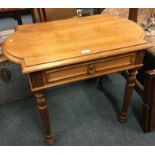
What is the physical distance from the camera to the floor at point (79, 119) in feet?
4.36

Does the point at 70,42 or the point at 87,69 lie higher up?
the point at 70,42

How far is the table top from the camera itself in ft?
3.05

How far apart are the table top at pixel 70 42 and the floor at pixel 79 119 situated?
60 centimetres

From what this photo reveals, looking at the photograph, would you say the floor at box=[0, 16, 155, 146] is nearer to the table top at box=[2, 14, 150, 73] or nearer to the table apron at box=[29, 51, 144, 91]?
the table apron at box=[29, 51, 144, 91]

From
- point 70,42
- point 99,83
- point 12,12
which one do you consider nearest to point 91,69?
point 70,42

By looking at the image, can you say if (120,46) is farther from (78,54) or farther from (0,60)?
(0,60)

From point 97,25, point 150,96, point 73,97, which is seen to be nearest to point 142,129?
point 150,96

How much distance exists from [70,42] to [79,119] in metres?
0.63

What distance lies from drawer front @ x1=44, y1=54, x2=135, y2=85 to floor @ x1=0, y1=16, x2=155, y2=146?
0.49 meters

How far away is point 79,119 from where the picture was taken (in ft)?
4.81

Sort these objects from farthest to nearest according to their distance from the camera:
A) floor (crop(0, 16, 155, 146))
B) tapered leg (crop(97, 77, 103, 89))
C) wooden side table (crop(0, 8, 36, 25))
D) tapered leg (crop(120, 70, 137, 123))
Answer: wooden side table (crop(0, 8, 36, 25)) < tapered leg (crop(97, 77, 103, 89)) < floor (crop(0, 16, 155, 146)) < tapered leg (crop(120, 70, 137, 123))

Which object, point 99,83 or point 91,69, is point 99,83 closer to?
point 99,83

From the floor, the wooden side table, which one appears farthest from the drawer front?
the wooden side table
